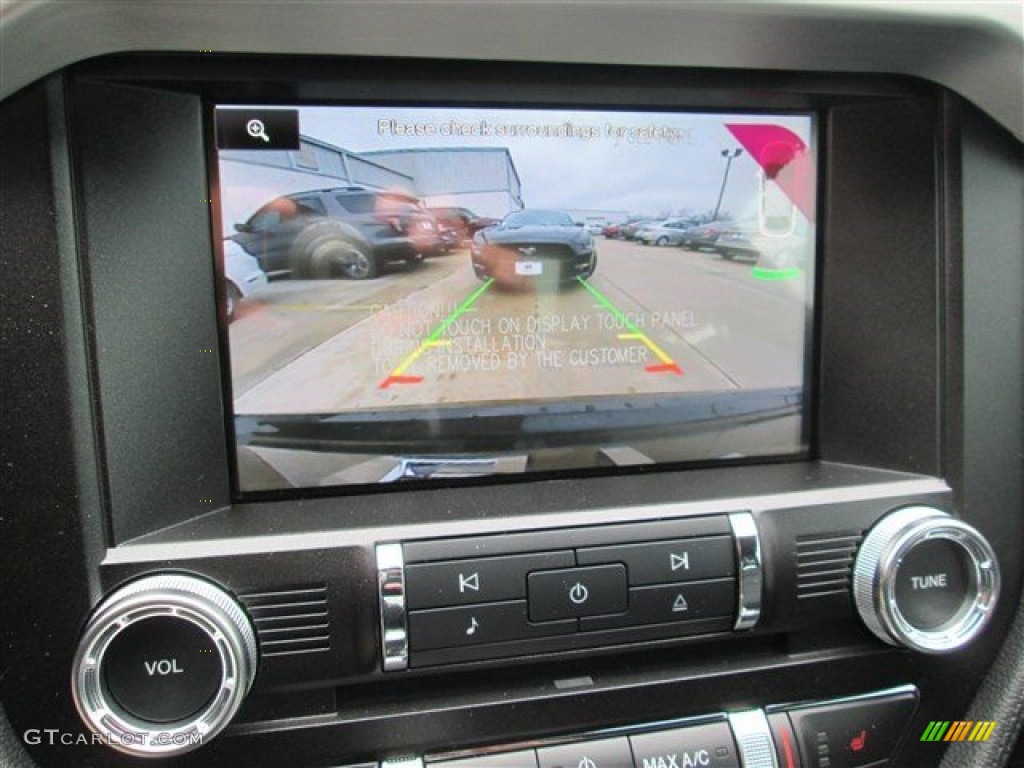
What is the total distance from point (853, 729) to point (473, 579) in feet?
2.01

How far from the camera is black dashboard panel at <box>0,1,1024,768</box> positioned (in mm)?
908

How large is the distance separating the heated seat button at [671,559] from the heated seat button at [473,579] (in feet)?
0.19

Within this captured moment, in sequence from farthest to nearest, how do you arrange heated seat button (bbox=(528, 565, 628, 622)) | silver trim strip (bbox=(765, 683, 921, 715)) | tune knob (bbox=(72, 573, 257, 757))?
silver trim strip (bbox=(765, 683, 921, 715)), heated seat button (bbox=(528, 565, 628, 622)), tune knob (bbox=(72, 573, 257, 757))

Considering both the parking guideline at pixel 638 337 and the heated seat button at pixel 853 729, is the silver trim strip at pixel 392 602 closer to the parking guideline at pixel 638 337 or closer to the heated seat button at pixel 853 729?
the parking guideline at pixel 638 337

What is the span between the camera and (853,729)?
1.13m

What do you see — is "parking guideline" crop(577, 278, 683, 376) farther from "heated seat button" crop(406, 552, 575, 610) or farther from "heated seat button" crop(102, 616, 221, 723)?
"heated seat button" crop(102, 616, 221, 723)

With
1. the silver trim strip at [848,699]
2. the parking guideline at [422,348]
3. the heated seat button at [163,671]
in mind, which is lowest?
the silver trim strip at [848,699]

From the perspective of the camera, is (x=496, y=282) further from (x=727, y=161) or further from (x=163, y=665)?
(x=163, y=665)

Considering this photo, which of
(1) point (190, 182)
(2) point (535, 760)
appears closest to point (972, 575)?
(2) point (535, 760)

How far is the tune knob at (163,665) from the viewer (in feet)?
2.91

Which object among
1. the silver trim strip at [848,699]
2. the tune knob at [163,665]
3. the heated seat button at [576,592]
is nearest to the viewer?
the tune knob at [163,665]

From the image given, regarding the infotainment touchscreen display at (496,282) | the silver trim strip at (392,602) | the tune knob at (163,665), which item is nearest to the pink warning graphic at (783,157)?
the infotainment touchscreen display at (496,282)

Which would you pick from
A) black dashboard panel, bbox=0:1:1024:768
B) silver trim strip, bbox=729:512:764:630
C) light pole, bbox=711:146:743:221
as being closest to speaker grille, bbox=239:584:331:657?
black dashboard panel, bbox=0:1:1024:768

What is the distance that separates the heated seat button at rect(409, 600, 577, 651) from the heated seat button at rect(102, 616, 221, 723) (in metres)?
0.24
